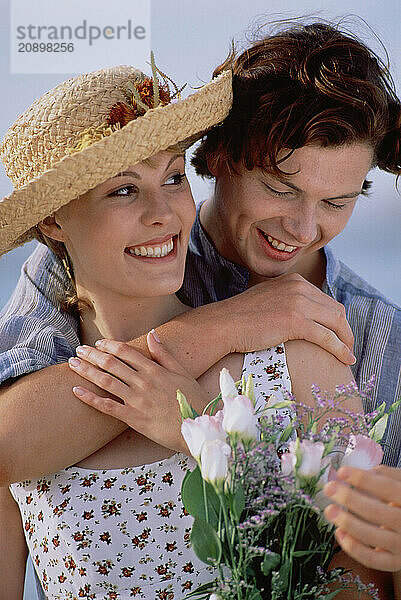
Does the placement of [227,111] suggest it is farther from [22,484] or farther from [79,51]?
[79,51]

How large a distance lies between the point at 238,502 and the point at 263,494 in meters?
0.03

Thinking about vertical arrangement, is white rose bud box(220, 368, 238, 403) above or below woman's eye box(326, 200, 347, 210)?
above

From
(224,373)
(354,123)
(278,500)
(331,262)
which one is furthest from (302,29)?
(278,500)

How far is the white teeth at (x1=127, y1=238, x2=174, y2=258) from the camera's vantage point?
1469mm

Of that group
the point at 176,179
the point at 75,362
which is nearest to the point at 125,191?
the point at 176,179

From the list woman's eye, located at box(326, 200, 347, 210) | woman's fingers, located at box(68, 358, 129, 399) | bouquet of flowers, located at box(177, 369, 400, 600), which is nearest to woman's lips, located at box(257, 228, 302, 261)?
woman's eye, located at box(326, 200, 347, 210)

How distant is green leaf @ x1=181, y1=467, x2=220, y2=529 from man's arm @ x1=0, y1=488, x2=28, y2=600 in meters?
0.76

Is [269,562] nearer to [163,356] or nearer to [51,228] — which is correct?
[163,356]

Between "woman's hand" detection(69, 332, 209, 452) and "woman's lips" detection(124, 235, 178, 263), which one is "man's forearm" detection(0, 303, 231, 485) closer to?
"woman's hand" detection(69, 332, 209, 452)

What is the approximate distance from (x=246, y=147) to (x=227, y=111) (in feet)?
0.30

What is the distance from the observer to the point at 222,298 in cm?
192

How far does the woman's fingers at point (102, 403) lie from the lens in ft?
4.42

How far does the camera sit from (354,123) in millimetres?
1604

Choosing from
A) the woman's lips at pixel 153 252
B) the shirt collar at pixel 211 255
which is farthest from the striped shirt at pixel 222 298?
the woman's lips at pixel 153 252
